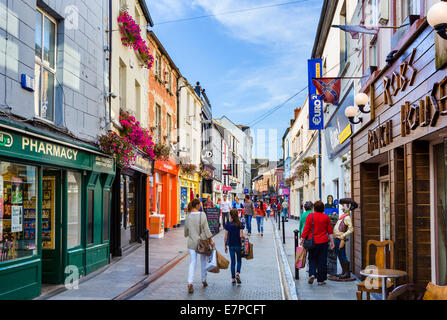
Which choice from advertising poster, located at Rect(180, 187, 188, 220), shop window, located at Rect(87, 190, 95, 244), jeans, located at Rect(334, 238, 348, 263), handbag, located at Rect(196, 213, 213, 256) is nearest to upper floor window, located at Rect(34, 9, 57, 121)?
shop window, located at Rect(87, 190, 95, 244)

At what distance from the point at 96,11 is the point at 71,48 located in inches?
78.1

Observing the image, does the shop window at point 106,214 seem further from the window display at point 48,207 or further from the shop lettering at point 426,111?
the shop lettering at point 426,111

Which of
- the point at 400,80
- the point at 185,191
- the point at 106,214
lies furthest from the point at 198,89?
the point at 400,80

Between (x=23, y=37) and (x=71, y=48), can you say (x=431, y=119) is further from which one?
(x=71, y=48)

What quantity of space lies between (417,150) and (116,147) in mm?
7370

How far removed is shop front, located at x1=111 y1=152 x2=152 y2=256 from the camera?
12.9m

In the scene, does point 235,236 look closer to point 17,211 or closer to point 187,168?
point 17,211

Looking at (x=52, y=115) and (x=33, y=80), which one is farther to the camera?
(x=52, y=115)

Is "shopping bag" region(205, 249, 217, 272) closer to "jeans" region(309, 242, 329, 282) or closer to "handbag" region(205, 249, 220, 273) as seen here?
"handbag" region(205, 249, 220, 273)

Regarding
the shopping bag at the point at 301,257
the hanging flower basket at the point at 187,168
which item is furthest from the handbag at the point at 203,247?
the hanging flower basket at the point at 187,168

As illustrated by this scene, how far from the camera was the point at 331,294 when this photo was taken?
802cm

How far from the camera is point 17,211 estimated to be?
7.27 metres

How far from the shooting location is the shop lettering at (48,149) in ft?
23.5
